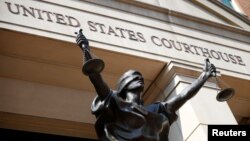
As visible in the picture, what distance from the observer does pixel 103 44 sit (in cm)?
892

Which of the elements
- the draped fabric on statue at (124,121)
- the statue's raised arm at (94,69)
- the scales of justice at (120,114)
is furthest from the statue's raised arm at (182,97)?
the statue's raised arm at (94,69)

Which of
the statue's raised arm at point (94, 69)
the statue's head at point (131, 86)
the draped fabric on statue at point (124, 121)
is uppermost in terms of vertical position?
the statue's head at point (131, 86)

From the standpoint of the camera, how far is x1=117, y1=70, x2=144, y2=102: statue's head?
4547mm

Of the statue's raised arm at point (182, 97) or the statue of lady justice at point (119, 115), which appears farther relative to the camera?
the statue's raised arm at point (182, 97)

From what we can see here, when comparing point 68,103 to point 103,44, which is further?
point 68,103

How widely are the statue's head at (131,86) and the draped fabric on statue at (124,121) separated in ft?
0.66

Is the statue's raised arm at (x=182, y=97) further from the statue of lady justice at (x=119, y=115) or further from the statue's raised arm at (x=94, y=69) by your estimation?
the statue's raised arm at (x=94, y=69)

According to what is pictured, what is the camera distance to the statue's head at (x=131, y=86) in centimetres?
455

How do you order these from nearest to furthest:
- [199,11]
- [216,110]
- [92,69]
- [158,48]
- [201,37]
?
[92,69], [216,110], [158,48], [201,37], [199,11]

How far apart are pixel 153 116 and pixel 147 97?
18.0 feet

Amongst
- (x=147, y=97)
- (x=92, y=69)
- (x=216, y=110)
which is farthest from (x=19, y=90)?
(x=92, y=69)

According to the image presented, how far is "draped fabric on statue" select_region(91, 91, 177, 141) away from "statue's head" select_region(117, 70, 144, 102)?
0.20 m

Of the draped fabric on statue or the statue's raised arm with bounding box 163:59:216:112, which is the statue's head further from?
the statue's raised arm with bounding box 163:59:216:112

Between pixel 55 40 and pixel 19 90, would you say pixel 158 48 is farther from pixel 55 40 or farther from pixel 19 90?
pixel 19 90
